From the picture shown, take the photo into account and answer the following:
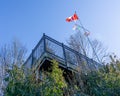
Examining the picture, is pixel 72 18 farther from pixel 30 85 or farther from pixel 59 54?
pixel 30 85

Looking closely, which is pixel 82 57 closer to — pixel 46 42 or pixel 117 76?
pixel 46 42

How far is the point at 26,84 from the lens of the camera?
17.3ft

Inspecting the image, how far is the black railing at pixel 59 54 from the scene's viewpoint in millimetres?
8547

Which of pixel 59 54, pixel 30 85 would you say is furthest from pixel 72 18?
pixel 30 85

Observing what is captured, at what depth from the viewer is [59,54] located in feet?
29.6

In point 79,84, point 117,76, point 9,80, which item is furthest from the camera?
point 79,84

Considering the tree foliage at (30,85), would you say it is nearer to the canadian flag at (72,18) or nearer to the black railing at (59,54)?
the black railing at (59,54)

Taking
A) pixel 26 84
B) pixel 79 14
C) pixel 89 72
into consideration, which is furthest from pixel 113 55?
pixel 79 14

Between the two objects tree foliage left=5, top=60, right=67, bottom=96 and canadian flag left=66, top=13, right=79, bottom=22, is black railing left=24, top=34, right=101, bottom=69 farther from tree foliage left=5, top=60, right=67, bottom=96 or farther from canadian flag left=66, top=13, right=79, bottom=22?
canadian flag left=66, top=13, right=79, bottom=22

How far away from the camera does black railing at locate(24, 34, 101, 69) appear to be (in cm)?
855

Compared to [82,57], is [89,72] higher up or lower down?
lower down

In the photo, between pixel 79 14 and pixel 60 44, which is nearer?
pixel 60 44

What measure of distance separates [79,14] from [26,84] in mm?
8703

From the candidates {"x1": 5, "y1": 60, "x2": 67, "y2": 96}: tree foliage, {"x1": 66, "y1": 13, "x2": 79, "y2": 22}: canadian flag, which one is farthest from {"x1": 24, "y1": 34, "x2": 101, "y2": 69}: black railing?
{"x1": 66, "y1": 13, "x2": 79, "y2": 22}: canadian flag
